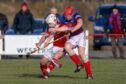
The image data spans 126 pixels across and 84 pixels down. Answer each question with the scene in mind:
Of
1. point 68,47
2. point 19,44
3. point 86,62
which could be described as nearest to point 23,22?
point 19,44

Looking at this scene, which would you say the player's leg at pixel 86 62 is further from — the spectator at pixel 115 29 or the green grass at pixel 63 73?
the spectator at pixel 115 29

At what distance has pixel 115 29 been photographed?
2725cm

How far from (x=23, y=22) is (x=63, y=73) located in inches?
305

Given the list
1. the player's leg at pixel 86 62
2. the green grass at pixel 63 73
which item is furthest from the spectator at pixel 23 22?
the player's leg at pixel 86 62

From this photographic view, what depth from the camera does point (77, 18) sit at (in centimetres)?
1778

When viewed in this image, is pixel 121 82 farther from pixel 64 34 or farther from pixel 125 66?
pixel 125 66

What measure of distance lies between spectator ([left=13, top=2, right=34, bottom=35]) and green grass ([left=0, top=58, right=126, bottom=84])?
3387 millimetres

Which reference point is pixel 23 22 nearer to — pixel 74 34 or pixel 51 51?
pixel 51 51

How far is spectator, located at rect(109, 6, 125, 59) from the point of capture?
26.9 meters

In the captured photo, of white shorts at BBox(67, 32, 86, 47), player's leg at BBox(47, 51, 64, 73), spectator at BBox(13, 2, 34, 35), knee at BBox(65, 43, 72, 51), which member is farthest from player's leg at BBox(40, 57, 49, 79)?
spectator at BBox(13, 2, 34, 35)

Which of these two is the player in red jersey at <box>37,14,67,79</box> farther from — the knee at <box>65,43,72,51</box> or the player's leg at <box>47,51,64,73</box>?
the knee at <box>65,43,72,51</box>

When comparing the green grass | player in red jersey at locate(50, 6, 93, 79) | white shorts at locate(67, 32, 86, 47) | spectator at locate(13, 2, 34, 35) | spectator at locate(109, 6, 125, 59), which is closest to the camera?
the green grass

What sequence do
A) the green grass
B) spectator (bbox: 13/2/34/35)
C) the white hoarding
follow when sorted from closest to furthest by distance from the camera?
the green grass < the white hoarding < spectator (bbox: 13/2/34/35)

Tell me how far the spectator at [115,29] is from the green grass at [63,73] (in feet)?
10.4
